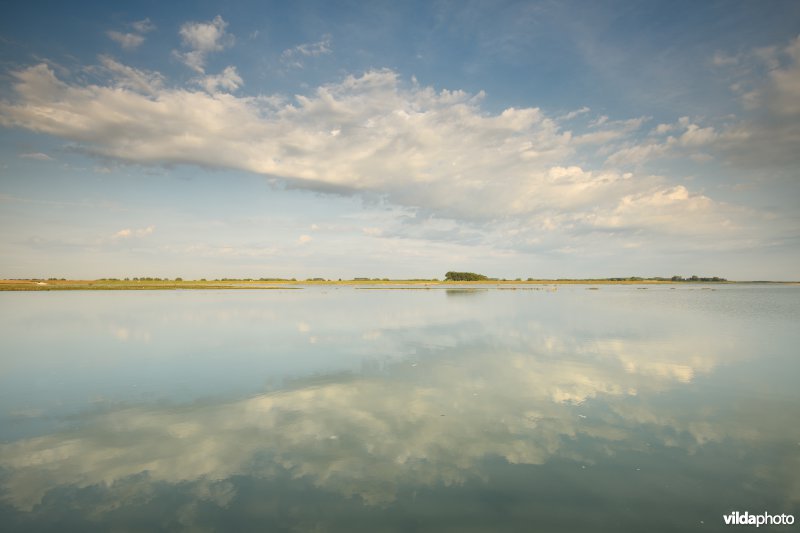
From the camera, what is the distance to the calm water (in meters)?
7.15

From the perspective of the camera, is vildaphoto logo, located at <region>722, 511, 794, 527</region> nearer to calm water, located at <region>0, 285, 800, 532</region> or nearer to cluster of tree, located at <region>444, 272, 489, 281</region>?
calm water, located at <region>0, 285, 800, 532</region>

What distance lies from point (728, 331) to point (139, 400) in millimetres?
35611

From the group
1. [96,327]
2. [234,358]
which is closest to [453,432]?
[234,358]

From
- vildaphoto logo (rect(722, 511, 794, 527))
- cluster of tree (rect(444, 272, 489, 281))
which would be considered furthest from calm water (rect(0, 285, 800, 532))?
cluster of tree (rect(444, 272, 489, 281))

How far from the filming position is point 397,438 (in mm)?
10352

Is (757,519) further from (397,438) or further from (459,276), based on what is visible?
(459,276)

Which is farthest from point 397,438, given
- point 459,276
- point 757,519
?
point 459,276

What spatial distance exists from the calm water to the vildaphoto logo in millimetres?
162

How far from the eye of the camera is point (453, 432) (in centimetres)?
1070

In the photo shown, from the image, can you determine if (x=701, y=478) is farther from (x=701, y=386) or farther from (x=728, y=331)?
(x=728, y=331)

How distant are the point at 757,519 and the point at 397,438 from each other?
711cm

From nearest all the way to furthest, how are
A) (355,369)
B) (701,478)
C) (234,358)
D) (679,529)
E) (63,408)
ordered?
(679,529)
(701,478)
(63,408)
(355,369)
(234,358)

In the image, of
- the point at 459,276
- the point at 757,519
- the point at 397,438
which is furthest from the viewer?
the point at 459,276

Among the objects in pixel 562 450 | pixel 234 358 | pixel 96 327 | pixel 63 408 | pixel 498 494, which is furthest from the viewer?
pixel 96 327
